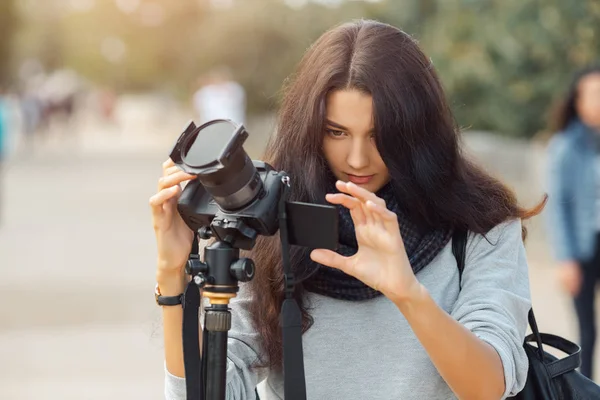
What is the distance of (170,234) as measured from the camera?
1968 mm

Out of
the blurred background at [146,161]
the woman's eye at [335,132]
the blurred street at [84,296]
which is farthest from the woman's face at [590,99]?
the woman's eye at [335,132]

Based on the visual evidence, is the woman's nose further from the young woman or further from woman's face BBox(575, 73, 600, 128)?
woman's face BBox(575, 73, 600, 128)

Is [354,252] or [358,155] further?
[354,252]

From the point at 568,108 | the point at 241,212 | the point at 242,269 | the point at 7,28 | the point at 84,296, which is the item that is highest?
the point at 241,212

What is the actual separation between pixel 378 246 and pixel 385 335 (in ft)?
1.50

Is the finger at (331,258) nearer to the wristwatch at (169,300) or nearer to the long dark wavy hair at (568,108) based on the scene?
the wristwatch at (169,300)

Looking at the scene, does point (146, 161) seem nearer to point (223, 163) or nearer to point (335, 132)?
point (335, 132)

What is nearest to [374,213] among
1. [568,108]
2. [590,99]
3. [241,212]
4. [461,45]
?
[241,212]

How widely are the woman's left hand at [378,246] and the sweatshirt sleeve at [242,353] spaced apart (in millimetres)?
498

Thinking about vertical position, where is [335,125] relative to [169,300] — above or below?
above

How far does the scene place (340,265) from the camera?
5.91 ft

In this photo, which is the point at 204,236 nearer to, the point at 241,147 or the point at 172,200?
the point at 172,200

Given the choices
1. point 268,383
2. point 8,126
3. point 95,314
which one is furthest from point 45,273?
point 268,383

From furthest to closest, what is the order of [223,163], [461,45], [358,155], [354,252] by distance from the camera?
[461,45] → [354,252] → [358,155] → [223,163]
